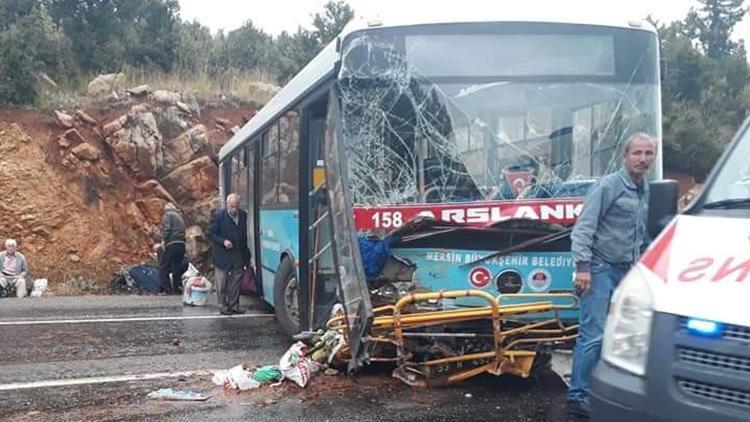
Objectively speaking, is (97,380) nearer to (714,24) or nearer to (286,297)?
(286,297)

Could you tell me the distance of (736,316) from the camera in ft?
9.89

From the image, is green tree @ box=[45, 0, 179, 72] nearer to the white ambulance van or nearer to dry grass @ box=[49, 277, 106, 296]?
dry grass @ box=[49, 277, 106, 296]

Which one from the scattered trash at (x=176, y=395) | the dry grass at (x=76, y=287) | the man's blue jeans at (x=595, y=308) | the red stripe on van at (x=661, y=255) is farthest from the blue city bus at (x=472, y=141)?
the dry grass at (x=76, y=287)

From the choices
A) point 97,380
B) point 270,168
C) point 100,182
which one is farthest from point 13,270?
point 97,380

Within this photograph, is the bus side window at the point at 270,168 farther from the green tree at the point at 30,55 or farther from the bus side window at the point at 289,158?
the green tree at the point at 30,55

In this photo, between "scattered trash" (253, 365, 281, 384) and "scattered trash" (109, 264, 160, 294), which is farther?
"scattered trash" (109, 264, 160, 294)

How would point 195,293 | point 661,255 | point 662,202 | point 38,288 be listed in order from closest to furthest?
point 661,255
point 662,202
point 195,293
point 38,288

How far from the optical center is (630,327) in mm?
3451

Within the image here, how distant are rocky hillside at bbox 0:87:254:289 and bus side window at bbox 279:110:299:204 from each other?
9.62 meters

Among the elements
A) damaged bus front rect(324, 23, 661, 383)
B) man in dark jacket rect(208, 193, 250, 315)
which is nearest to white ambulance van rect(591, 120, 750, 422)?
damaged bus front rect(324, 23, 661, 383)

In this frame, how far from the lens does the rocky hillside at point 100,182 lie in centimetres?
1744

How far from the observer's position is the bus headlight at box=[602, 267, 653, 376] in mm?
3348

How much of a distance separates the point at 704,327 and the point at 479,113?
3282 millimetres

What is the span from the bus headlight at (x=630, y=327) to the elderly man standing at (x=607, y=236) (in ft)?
5.71
